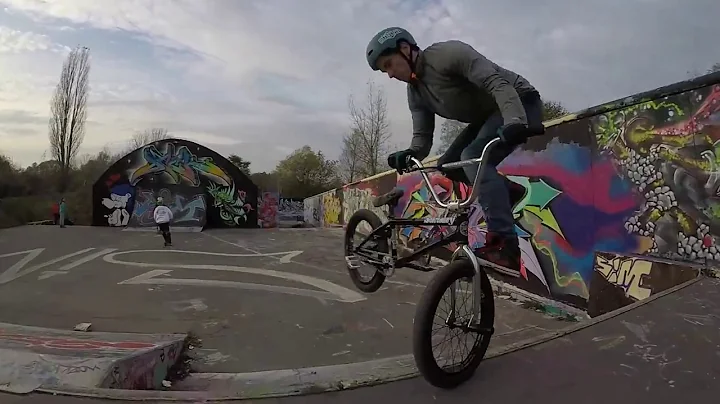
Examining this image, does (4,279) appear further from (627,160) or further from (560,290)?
(627,160)

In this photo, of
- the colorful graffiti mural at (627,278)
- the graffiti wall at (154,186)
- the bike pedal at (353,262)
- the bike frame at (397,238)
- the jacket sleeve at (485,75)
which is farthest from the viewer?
the graffiti wall at (154,186)

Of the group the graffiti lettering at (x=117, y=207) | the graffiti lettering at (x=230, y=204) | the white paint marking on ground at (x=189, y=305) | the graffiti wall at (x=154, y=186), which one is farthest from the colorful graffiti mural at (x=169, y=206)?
the white paint marking on ground at (x=189, y=305)

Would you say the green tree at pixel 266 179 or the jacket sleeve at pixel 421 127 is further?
the green tree at pixel 266 179

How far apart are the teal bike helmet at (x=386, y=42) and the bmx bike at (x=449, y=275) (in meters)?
0.72

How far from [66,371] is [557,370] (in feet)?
8.32

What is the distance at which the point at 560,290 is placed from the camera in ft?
22.4

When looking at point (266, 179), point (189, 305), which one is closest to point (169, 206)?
point (189, 305)

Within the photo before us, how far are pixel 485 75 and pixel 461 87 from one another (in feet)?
0.88

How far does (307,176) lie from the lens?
60.0 meters

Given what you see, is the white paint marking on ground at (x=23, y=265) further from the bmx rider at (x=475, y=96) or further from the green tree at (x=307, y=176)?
the green tree at (x=307, y=176)

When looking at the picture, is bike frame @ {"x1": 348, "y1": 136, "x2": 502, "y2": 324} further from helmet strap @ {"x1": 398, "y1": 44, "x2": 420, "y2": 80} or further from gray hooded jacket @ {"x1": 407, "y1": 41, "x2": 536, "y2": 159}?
helmet strap @ {"x1": 398, "y1": 44, "x2": 420, "y2": 80}

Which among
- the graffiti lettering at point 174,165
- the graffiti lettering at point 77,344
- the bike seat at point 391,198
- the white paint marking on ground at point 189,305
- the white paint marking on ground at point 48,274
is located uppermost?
the graffiti lettering at point 174,165

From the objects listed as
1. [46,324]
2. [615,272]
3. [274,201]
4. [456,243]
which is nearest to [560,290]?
[615,272]

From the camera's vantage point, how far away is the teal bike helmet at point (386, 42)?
2705mm
